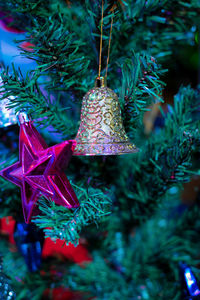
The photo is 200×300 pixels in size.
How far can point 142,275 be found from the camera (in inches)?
22.1

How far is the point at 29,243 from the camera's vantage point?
0.47 metres

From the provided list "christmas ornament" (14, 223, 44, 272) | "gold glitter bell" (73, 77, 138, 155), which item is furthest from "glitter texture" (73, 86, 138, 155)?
"christmas ornament" (14, 223, 44, 272)

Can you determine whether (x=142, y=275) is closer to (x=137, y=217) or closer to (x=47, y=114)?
(x=137, y=217)

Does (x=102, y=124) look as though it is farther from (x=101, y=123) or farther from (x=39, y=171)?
(x=39, y=171)

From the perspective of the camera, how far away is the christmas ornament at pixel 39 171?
349 millimetres

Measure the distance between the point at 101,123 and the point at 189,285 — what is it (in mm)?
285

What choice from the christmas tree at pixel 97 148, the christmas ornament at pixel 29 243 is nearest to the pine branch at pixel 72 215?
the christmas tree at pixel 97 148

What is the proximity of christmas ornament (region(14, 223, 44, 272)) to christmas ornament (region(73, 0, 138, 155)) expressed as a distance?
0.19m

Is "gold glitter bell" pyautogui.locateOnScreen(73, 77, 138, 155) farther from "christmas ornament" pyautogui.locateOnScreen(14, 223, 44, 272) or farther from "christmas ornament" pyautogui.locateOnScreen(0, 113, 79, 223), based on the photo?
"christmas ornament" pyautogui.locateOnScreen(14, 223, 44, 272)

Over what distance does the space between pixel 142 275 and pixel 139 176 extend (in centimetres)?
22

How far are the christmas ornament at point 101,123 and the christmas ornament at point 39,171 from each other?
3 cm

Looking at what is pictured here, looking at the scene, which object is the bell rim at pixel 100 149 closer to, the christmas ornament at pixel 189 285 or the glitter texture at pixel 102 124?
the glitter texture at pixel 102 124

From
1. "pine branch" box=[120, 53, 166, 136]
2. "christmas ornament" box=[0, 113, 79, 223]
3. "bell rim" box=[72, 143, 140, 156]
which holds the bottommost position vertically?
"christmas ornament" box=[0, 113, 79, 223]

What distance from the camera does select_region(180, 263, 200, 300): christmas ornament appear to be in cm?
42
